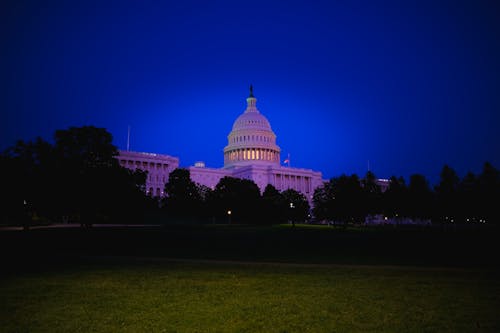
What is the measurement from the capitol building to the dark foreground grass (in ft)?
357

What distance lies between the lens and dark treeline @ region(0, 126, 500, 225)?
139 feet

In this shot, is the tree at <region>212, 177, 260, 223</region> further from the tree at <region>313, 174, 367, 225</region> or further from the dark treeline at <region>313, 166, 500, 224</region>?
the tree at <region>313, 174, 367, 225</region>

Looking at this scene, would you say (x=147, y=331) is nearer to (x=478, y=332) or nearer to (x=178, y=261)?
(x=478, y=332)

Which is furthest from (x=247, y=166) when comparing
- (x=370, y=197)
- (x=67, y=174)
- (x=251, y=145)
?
(x=67, y=174)

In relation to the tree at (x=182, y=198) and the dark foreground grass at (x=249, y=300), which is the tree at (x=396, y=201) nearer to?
the tree at (x=182, y=198)

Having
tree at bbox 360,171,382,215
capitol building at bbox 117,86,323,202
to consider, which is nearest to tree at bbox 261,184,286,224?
tree at bbox 360,171,382,215

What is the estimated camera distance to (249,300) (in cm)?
998

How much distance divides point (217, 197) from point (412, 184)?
50.8 metres

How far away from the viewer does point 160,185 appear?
4845 inches

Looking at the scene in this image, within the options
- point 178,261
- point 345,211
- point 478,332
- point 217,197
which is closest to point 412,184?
point 345,211

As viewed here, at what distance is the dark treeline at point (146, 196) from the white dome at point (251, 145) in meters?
51.5

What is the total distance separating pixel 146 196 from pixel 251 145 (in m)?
75.2

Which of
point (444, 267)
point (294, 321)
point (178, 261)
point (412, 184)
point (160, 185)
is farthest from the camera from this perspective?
point (160, 185)

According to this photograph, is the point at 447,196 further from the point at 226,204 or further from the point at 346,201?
the point at 226,204
